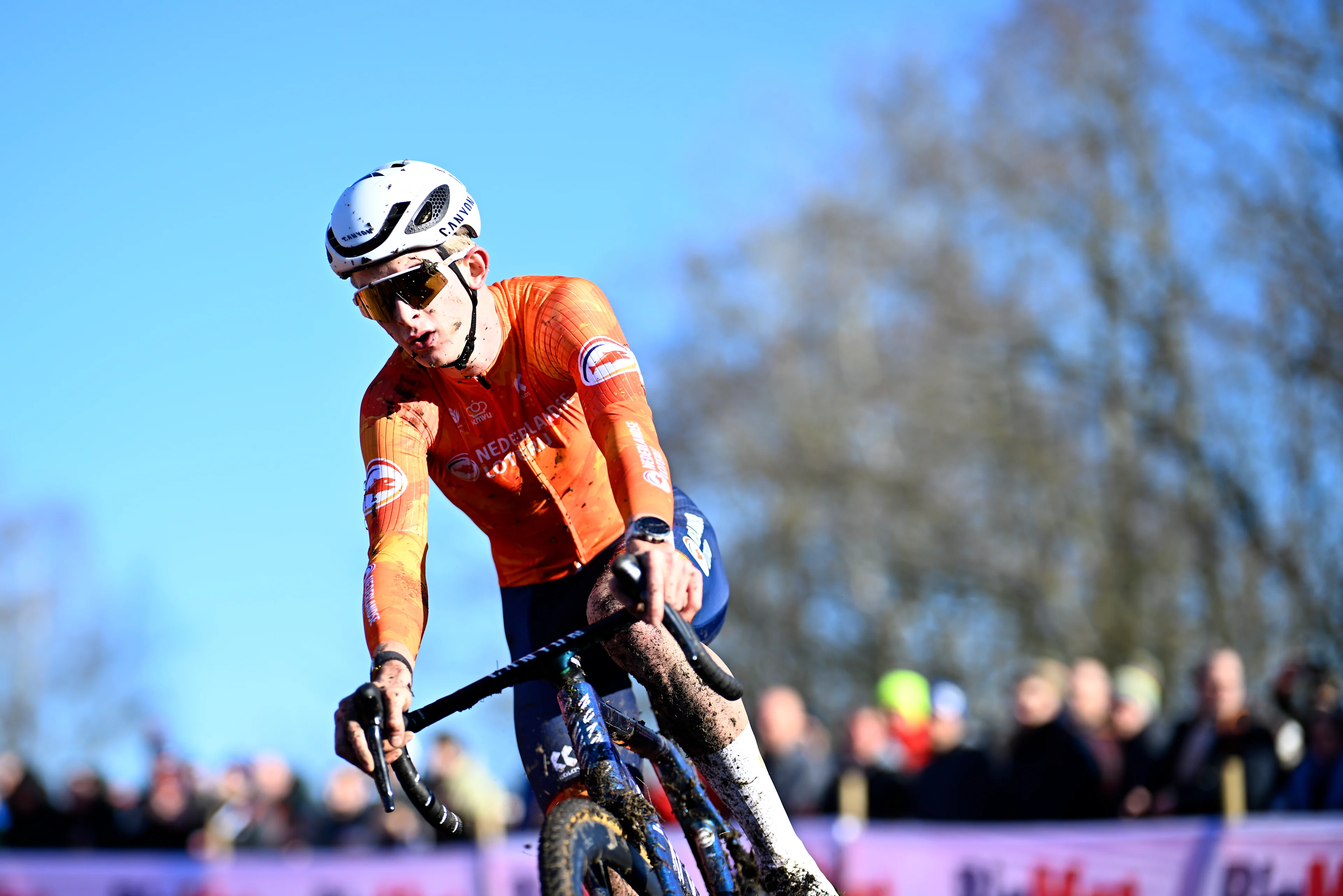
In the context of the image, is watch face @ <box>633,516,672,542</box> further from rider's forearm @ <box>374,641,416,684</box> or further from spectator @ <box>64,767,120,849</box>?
spectator @ <box>64,767,120,849</box>

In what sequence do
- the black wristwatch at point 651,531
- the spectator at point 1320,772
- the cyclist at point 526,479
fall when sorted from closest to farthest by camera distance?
the black wristwatch at point 651,531 → the cyclist at point 526,479 → the spectator at point 1320,772

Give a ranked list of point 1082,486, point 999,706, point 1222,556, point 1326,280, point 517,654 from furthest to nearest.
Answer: point 999,706
point 1082,486
point 1222,556
point 1326,280
point 517,654

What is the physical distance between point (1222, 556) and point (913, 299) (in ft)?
27.5

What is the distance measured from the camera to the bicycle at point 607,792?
410 centimetres

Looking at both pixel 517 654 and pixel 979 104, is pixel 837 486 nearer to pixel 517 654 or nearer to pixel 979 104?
pixel 979 104

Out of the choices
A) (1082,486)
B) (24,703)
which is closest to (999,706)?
(1082,486)

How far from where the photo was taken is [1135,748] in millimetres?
9180

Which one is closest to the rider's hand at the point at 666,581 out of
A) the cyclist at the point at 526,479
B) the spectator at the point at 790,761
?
the cyclist at the point at 526,479

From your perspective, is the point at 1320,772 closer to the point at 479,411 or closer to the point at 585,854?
the point at 479,411

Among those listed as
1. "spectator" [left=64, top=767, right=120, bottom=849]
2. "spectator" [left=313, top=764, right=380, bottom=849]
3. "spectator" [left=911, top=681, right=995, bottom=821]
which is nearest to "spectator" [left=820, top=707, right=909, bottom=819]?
"spectator" [left=911, top=681, right=995, bottom=821]

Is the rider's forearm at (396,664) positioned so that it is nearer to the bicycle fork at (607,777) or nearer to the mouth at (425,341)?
the bicycle fork at (607,777)

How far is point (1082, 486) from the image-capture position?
83.8ft

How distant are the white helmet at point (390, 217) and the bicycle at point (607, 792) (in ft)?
4.71

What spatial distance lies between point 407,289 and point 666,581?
1498mm
